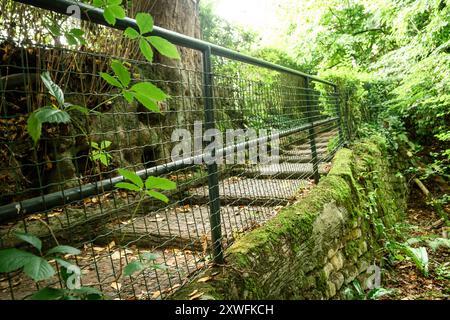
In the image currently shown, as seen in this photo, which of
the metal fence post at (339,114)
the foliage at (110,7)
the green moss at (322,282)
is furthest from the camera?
the metal fence post at (339,114)

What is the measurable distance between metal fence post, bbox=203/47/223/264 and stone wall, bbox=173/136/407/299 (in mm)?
122

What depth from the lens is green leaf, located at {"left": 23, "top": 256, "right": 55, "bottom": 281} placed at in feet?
2.53

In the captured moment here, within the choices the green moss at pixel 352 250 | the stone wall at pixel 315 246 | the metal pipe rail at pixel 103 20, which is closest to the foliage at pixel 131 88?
the metal pipe rail at pixel 103 20

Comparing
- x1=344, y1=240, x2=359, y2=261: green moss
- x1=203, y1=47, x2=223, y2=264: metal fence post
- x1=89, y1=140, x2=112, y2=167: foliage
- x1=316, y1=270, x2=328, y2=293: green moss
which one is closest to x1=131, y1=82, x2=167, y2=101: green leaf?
x1=89, y1=140, x2=112, y2=167: foliage

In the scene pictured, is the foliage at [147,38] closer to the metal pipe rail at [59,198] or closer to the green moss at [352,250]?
the metal pipe rail at [59,198]

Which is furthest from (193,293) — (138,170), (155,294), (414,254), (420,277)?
(420,277)

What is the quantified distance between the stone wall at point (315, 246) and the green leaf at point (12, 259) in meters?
0.91

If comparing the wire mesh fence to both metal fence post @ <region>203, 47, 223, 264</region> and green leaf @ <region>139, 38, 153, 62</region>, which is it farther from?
green leaf @ <region>139, 38, 153, 62</region>

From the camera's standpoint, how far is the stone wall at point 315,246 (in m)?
1.88

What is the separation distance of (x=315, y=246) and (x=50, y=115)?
2.51 meters

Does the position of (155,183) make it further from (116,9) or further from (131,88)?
(116,9)

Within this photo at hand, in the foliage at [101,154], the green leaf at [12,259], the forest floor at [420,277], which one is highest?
the foliage at [101,154]

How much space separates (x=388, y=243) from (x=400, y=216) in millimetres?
2139

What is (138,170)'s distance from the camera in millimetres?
2809
